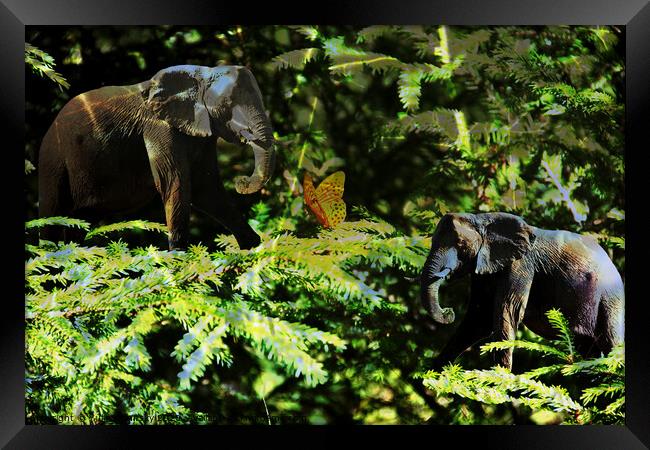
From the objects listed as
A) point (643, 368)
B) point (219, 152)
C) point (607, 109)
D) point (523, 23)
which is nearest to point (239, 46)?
point (219, 152)

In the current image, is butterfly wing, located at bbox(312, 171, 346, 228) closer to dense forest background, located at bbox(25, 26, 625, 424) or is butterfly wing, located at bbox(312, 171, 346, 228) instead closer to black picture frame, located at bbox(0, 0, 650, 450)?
dense forest background, located at bbox(25, 26, 625, 424)

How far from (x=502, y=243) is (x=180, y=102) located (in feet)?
2.62

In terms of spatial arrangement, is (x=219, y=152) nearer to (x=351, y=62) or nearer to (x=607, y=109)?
(x=351, y=62)

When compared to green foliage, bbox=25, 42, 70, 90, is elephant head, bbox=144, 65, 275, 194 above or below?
below

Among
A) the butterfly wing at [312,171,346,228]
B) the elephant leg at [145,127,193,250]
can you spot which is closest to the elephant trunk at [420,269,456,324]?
the butterfly wing at [312,171,346,228]

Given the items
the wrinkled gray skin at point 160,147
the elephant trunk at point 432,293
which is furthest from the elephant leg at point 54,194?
the elephant trunk at point 432,293

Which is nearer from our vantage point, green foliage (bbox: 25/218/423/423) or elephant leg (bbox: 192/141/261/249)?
green foliage (bbox: 25/218/423/423)

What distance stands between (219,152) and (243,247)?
225mm

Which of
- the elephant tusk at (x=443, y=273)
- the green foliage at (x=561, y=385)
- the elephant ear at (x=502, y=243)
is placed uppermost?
the elephant ear at (x=502, y=243)

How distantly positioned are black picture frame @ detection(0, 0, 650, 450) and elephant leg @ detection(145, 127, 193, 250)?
0.27 metres

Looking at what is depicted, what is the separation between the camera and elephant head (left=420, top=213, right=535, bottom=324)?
171 centimetres

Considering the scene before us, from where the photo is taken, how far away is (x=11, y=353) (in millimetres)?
1715

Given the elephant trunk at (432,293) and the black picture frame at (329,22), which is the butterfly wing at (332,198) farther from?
the black picture frame at (329,22)

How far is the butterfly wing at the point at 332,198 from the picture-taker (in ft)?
5.70
